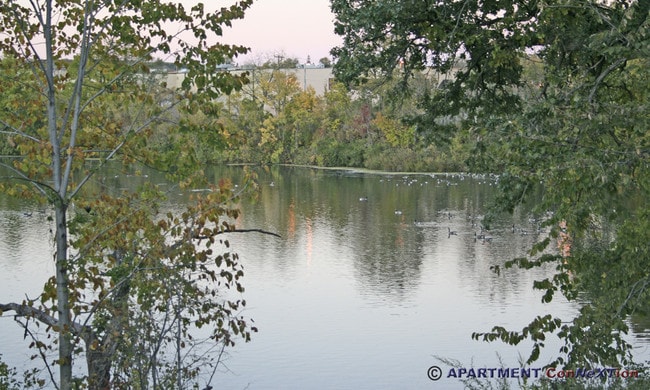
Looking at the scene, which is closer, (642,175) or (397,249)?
(642,175)

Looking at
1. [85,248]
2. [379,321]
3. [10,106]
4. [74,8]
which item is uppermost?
[74,8]

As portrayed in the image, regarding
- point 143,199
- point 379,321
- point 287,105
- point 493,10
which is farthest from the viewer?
point 287,105

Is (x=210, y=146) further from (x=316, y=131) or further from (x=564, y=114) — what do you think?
(x=316, y=131)

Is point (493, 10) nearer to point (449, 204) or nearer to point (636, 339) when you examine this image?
point (636, 339)

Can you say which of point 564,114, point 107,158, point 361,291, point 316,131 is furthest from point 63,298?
point 316,131

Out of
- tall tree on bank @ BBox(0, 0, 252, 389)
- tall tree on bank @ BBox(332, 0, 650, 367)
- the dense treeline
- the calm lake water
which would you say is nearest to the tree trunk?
tall tree on bank @ BBox(0, 0, 252, 389)

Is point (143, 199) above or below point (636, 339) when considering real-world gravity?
above

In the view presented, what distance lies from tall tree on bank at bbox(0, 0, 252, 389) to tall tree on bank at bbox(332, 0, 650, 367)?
2476 mm

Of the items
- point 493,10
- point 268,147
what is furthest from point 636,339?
point 268,147

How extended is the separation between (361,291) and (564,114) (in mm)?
11708

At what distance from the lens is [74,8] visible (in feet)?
26.1

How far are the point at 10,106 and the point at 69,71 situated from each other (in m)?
0.61

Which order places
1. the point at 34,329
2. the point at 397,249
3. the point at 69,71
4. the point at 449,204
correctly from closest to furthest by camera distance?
1. the point at 69,71
2. the point at 34,329
3. the point at 397,249
4. the point at 449,204

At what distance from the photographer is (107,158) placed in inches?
288
